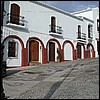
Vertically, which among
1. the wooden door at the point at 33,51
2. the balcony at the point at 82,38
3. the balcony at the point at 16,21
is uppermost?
the balcony at the point at 16,21

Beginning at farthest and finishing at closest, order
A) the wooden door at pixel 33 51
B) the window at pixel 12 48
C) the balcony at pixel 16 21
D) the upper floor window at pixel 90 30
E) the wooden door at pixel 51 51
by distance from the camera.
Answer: the upper floor window at pixel 90 30 → the wooden door at pixel 51 51 → the wooden door at pixel 33 51 → the window at pixel 12 48 → the balcony at pixel 16 21

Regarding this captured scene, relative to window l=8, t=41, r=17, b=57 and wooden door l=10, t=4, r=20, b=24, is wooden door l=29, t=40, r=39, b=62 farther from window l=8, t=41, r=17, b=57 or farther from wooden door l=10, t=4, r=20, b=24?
wooden door l=10, t=4, r=20, b=24

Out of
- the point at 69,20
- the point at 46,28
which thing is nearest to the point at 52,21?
the point at 46,28

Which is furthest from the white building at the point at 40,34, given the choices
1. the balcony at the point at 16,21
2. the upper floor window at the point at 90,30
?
the upper floor window at the point at 90,30

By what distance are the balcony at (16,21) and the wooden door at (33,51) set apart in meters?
1.93

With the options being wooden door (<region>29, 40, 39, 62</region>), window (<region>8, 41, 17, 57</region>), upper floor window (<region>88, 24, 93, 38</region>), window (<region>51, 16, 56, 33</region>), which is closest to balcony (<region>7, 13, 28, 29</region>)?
window (<region>8, 41, 17, 57</region>)

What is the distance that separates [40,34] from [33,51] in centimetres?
195

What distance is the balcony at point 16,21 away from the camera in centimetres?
1847

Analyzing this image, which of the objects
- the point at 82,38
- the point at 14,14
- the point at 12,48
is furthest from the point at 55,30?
the point at 12,48

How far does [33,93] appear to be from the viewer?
310 inches

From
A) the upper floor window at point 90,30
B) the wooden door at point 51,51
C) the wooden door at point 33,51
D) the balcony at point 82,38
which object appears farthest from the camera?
the upper floor window at point 90,30

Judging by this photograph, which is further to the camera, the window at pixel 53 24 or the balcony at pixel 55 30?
the window at pixel 53 24

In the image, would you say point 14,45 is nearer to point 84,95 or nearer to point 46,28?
point 46,28

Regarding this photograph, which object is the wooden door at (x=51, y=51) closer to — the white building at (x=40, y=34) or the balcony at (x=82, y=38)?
the white building at (x=40, y=34)
